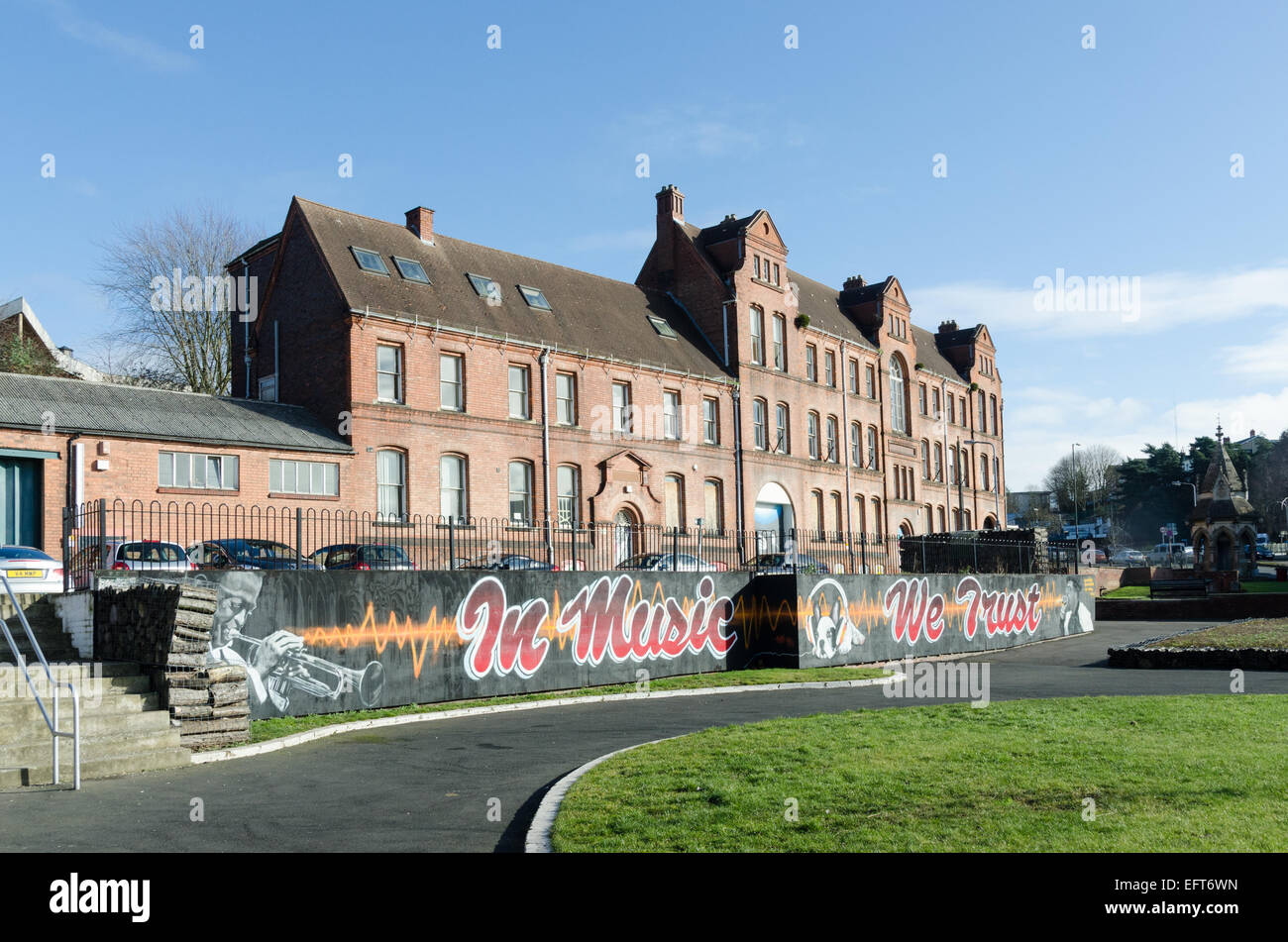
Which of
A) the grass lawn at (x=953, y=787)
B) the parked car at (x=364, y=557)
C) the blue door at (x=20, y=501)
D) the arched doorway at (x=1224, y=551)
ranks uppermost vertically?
the blue door at (x=20, y=501)

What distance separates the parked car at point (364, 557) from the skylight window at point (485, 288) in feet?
66.0

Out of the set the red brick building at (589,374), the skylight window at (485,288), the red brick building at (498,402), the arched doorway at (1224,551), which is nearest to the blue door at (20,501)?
the red brick building at (498,402)

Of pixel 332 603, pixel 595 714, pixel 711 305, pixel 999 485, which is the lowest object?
pixel 595 714

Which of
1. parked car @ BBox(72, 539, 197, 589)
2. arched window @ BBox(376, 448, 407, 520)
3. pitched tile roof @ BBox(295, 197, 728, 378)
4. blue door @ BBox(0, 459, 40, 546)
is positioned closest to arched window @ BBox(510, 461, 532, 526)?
arched window @ BBox(376, 448, 407, 520)

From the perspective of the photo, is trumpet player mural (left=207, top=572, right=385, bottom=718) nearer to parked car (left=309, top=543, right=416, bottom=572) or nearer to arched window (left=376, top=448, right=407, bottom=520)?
parked car (left=309, top=543, right=416, bottom=572)

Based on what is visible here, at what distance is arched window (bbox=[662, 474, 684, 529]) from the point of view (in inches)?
1598

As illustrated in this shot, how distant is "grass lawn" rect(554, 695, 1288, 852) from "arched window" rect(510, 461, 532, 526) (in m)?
23.2

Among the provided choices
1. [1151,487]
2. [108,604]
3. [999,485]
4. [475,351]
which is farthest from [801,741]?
[1151,487]

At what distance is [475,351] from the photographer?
3459 centimetres

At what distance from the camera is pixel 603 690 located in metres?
19.7

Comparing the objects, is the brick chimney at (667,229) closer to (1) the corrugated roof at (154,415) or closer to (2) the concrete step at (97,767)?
(1) the corrugated roof at (154,415)

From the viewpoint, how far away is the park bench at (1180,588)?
46.4m

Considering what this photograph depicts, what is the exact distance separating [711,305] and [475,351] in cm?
1434
